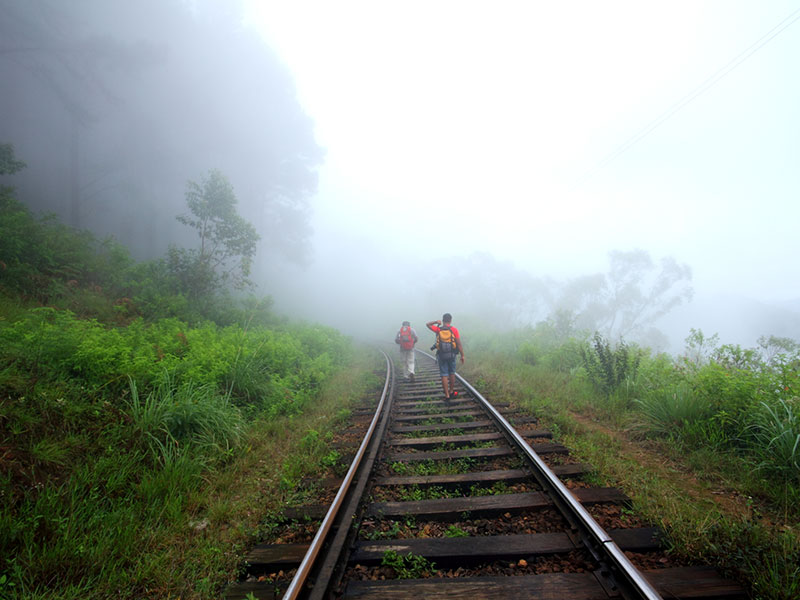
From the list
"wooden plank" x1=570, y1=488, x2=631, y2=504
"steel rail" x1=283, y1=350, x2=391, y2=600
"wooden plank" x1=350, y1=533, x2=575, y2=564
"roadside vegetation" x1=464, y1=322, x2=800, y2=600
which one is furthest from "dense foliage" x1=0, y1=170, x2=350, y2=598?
"roadside vegetation" x1=464, y1=322, x2=800, y2=600

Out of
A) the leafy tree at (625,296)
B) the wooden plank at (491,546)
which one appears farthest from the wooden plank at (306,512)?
the leafy tree at (625,296)

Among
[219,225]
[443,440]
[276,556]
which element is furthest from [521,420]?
[219,225]

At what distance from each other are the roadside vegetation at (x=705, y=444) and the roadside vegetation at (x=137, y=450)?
363 centimetres

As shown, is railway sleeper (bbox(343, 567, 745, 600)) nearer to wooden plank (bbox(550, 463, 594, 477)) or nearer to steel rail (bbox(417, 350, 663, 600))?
steel rail (bbox(417, 350, 663, 600))

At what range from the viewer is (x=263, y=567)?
241 centimetres

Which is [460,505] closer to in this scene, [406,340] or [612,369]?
[612,369]

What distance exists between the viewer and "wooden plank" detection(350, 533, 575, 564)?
7.70 feet

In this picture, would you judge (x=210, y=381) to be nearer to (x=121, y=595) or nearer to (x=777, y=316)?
(x=121, y=595)

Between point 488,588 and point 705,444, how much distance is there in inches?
165

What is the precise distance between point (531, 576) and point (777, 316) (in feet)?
551

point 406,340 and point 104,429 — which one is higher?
point 406,340

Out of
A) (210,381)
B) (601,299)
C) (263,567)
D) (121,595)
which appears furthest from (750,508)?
(601,299)

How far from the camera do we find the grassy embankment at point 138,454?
2346 mm

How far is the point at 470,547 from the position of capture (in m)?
2.43
